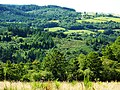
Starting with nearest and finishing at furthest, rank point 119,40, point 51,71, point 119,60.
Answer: point 119,60 → point 119,40 → point 51,71

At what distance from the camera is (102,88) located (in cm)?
634

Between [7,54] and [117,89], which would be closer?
[117,89]

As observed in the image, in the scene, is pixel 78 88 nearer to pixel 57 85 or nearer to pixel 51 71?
pixel 57 85

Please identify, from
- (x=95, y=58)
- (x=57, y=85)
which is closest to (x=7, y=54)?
(x=95, y=58)

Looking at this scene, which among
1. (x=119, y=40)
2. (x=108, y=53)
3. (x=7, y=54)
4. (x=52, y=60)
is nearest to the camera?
(x=108, y=53)

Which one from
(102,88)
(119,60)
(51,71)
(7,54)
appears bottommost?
(7,54)

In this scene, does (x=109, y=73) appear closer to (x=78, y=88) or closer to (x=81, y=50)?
(x=78, y=88)

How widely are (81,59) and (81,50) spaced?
12222 centimetres

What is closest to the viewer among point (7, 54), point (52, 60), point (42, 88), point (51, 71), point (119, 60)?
point (42, 88)

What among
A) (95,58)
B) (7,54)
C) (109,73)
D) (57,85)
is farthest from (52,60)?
(7,54)

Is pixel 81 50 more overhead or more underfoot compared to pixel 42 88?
more underfoot

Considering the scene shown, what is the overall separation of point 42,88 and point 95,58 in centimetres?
5460

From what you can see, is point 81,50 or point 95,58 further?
point 81,50

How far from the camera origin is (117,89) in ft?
20.2
